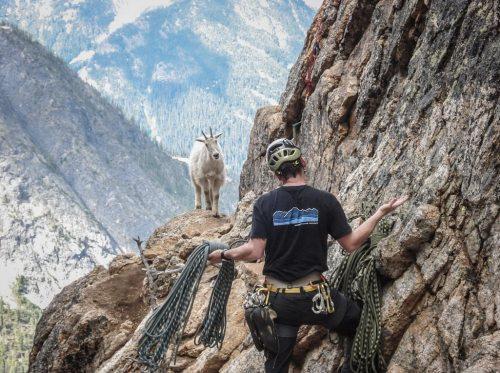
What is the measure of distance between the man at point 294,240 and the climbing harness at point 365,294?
0.39 meters

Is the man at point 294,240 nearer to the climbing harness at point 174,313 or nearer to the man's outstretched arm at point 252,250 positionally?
the man's outstretched arm at point 252,250

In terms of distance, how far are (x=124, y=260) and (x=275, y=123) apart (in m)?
5.88

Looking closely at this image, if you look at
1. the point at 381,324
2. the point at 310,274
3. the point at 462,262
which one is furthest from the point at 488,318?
the point at 310,274

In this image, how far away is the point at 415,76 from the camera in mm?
11141

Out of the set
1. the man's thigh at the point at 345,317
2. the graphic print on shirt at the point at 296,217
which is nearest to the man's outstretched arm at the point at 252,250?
the graphic print on shirt at the point at 296,217

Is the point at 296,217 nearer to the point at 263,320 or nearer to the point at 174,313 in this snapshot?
the point at 263,320

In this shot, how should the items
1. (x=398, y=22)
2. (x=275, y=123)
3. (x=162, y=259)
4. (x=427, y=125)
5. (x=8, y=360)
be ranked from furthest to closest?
(x=8, y=360) → (x=275, y=123) → (x=162, y=259) → (x=398, y=22) → (x=427, y=125)

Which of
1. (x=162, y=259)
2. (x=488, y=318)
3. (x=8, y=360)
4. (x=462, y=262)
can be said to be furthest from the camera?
(x=8, y=360)

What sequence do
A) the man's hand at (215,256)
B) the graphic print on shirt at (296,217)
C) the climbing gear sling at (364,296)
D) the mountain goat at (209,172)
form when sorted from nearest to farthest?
1. the graphic print on shirt at (296,217)
2. the climbing gear sling at (364,296)
3. the man's hand at (215,256)
4. the mountain goat at (209,172)

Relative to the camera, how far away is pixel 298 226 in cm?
734

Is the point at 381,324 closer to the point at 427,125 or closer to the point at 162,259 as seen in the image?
the point at 427,125

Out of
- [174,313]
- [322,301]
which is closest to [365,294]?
[322,301]

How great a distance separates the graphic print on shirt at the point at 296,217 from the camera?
732 cm

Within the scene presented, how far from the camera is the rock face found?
282 inches
